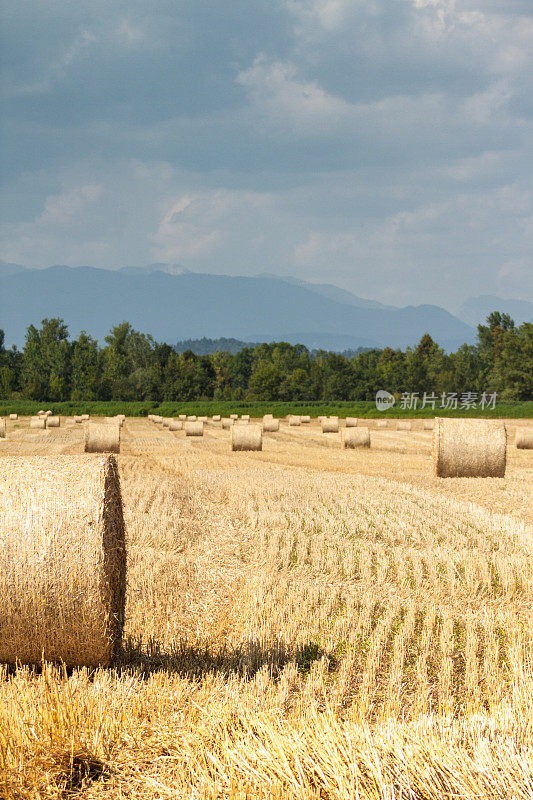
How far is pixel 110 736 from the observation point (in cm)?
355

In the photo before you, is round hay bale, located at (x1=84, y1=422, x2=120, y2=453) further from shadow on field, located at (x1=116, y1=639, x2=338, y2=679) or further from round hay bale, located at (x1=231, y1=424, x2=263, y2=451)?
shadow on field, located at (x1=116, y1=639, x2=338, y2=679)

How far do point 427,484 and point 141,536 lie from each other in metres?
7.77

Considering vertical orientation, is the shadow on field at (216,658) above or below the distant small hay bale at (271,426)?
below

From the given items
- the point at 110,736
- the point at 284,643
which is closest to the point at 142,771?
the point at 110,736

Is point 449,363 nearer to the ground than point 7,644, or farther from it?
farther from it

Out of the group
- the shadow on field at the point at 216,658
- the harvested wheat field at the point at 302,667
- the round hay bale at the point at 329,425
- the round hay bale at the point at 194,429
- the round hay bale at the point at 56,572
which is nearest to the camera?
the harvested wheat field at the point at 302,667

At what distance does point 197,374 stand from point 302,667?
297 feet

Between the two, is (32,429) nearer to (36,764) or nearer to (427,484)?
(427,484)

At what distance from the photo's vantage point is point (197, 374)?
3738 inches

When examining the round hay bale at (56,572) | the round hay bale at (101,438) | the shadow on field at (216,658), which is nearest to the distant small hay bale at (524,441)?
the round hay bale at (101,438)

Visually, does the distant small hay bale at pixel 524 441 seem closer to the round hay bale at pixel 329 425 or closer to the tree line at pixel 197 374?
the round hay bale at pixel 329 425

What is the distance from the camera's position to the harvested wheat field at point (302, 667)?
2920mm

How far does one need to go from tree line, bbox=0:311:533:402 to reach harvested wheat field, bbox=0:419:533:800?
69118 mm

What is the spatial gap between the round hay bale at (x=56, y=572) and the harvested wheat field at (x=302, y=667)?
0.56 ft
